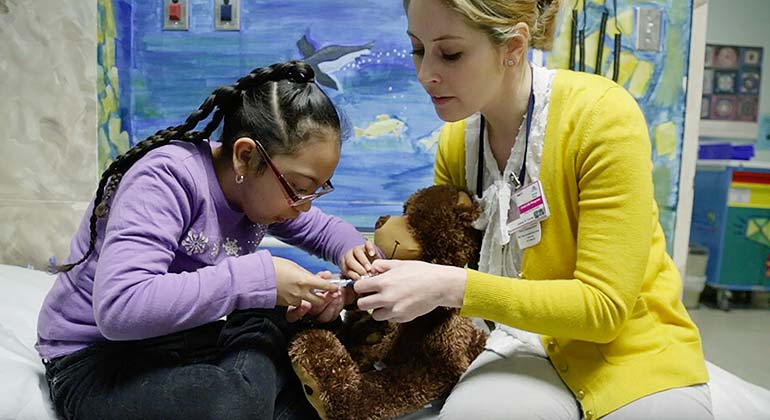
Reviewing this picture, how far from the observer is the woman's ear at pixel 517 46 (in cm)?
105

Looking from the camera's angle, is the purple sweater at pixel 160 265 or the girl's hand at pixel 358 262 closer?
the purple sweater at pixel 160 265

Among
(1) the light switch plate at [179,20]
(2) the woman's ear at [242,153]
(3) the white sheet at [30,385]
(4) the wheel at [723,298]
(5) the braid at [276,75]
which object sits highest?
(1) the light switch plate at [179,20]

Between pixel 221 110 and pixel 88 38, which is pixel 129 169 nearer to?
pixel 221 110

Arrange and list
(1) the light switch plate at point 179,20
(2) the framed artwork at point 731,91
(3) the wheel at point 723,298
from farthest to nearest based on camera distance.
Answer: (2) the framed artwork at point 731,91 < (3) the wheel at point 723,298 < (1) the light switch plate at point 179,20

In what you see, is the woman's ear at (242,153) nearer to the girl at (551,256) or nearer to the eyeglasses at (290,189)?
the eyeglasses at (290,189)

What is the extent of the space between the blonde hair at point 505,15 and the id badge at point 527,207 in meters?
0.27

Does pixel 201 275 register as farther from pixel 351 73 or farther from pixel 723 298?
pixel 723 298

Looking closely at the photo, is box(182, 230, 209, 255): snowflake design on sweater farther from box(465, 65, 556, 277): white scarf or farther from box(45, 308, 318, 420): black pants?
box(465, 65, 556, 277): white scarf

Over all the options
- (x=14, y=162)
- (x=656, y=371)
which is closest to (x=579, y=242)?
(x=656, y=371)

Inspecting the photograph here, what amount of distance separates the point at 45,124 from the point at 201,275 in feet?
5.18

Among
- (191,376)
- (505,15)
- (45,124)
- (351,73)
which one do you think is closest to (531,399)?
(191,376)

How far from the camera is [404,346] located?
3.53 feet

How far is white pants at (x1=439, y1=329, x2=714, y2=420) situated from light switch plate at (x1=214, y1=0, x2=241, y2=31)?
5.07 feet

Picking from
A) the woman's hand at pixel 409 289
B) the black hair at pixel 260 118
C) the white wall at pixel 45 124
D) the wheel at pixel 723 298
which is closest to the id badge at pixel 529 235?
the woman's hand at pixel 409 289
